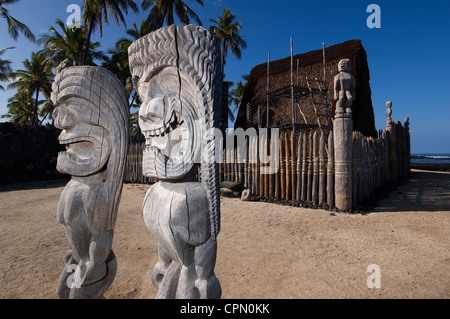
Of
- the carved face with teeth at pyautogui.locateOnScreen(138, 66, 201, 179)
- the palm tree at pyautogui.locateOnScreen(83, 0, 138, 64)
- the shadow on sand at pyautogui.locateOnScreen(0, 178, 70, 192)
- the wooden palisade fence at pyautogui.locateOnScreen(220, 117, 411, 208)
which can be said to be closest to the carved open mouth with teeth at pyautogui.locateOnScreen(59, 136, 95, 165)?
the carved face with teeth at pyautogui.locateOnScreen(138, 66, 201, 179)

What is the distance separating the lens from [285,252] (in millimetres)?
3293

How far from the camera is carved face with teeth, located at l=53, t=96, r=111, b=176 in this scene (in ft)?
4.78

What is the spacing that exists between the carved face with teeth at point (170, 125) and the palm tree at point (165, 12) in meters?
15.2

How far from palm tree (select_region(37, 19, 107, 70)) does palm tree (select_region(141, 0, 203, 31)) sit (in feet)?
14.0

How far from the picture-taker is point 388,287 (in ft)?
8.16

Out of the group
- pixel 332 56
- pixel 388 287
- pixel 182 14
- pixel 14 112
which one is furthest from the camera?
pixel 14 112

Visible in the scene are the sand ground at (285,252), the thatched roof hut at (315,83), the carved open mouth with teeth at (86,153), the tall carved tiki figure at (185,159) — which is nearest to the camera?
the tall carved tiki figure at (185,159)

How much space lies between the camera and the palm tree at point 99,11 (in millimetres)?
13023

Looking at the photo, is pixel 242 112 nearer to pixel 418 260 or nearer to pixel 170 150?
pixel 418 260

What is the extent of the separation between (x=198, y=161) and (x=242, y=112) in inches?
628

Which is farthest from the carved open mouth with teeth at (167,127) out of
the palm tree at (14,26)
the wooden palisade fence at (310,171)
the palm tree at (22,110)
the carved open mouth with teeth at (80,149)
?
the palm tree at (22,110)

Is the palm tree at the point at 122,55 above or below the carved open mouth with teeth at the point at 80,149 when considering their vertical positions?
above

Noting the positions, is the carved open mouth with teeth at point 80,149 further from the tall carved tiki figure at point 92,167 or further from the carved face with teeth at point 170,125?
the carved face with teeth at point 170,125
